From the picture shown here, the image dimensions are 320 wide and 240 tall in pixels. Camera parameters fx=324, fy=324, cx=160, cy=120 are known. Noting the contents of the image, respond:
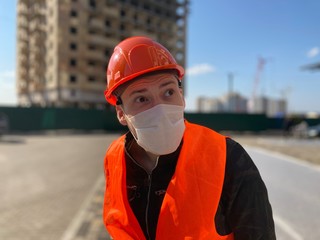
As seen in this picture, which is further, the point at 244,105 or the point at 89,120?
the point at 244,105

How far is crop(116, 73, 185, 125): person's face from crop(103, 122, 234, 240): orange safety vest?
0.62 feet

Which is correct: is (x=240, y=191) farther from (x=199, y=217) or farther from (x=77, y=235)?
(x=77, y=235)

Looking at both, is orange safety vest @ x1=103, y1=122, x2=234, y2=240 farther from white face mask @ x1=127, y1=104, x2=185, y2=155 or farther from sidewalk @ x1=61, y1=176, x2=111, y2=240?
sidewalk @ x1=61, y1=176, x2=111, y2=240

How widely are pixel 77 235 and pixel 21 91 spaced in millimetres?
70060

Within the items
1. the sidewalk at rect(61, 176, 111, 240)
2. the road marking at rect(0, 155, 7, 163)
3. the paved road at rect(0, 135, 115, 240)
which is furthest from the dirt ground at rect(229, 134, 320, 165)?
the road marking at rect(0, 155, 7, 163)

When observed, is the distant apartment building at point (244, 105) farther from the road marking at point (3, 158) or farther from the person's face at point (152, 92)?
the person's face at point (152, 92)

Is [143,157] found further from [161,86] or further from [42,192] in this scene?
[42,192]

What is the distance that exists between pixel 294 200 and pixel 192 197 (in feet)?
10.6

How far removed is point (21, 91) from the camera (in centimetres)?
6831

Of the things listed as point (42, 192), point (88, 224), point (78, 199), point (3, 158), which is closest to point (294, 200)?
point (88, 224)

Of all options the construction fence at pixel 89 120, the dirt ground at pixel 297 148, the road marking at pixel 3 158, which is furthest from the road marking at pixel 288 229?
the construction fence at pixel 89 120

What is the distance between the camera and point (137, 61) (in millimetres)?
1487

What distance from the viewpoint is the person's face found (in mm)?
1448

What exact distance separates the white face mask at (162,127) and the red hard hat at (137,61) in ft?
0.59
